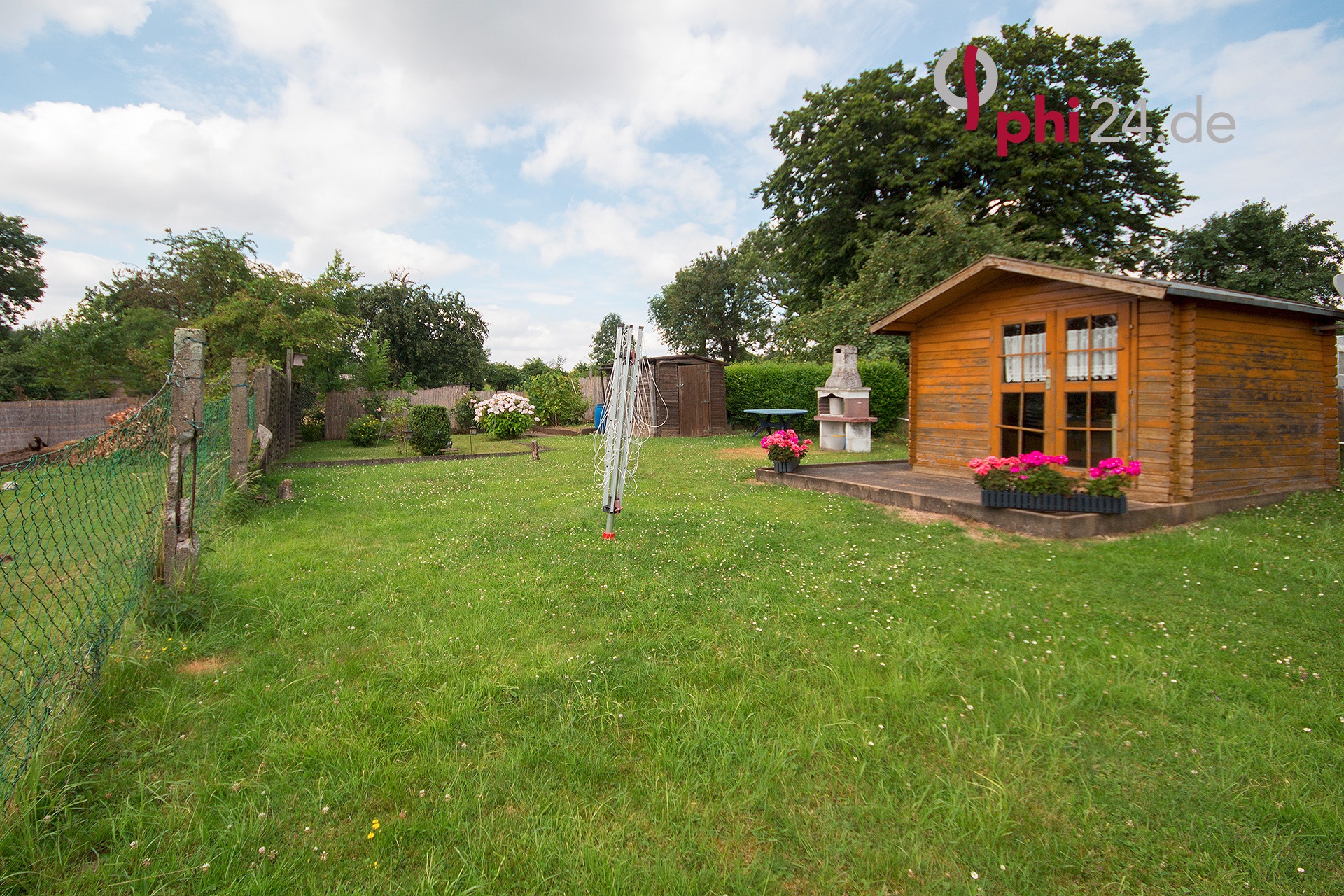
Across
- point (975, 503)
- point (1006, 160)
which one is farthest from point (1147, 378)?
point (1006, 160)

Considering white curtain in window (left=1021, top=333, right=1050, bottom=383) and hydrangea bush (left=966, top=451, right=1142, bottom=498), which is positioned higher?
white curtain in window (left=1021, top=333, right=1050, bottom=383)

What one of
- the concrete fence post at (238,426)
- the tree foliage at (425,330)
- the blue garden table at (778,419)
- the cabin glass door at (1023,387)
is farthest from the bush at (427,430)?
the tree foliage at (425,330)

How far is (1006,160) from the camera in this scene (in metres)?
20.0

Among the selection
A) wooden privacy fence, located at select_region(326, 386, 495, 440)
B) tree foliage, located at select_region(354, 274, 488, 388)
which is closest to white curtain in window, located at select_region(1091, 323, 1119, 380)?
wooden privacy fence, located at select_region(326, 386, 495, 440)

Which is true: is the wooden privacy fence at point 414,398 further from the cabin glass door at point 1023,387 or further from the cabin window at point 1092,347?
the cabin window at point 1092,347

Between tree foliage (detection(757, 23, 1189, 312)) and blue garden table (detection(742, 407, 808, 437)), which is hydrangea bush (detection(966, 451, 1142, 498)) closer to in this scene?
blue garden table (detection(742, 407, 808, 437))

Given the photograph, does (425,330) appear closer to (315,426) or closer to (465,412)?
(315,426)

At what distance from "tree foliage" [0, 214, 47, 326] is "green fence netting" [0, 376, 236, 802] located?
31.3 metres

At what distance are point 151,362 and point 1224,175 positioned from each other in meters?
22.0

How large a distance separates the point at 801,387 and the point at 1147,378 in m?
13.1

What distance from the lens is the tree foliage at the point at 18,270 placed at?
26.0 meters

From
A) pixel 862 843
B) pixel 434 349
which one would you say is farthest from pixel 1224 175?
pixel 434 349

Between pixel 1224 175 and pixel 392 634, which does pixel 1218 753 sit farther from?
pixel 1224 175

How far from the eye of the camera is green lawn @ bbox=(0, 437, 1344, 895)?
68.9 inches
